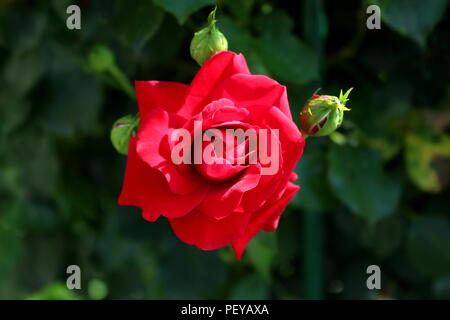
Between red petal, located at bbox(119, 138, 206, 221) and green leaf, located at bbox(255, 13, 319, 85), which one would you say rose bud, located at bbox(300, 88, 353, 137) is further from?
green leaf, located at bbox(255, 13, 319, 85)

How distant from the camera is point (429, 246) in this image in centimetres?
95

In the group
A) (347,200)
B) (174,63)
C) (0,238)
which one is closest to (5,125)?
(0,238)

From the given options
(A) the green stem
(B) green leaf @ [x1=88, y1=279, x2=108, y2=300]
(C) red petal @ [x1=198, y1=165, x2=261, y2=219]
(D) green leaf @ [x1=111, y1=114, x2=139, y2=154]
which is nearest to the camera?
(C) red petal @ [x1=198, y1=165, x2=261, y2=219]

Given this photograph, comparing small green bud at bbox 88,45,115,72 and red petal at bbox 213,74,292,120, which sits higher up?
small green bud at bbox 88,45,115,72

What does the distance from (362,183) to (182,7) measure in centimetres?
37

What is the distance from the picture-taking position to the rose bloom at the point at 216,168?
0.48 meters

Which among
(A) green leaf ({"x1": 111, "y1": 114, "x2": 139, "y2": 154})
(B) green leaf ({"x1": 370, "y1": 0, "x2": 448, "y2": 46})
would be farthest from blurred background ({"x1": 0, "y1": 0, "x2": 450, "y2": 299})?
(A) green leaf ({"x1": 111, "y1": 114, "x2": 139, "y2": 154})

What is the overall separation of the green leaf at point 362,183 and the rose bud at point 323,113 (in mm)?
310

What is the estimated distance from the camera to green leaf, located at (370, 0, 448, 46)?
0.74 metres

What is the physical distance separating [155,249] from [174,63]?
325mm

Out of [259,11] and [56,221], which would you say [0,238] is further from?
[259,11]

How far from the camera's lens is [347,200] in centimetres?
82

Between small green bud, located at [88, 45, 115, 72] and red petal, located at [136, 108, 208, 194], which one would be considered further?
small green bud, located at [88, 45, 115, 72]

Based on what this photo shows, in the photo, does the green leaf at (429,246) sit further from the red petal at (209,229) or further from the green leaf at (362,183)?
the red petal at (209,229)
